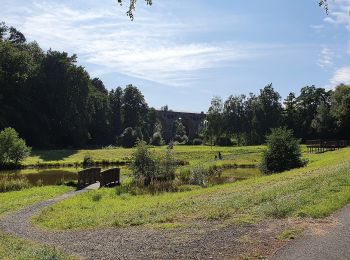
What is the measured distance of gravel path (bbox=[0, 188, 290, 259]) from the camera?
35.8ft

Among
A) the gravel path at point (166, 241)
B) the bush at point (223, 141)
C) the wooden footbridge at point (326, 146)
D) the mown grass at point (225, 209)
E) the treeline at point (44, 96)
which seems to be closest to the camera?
the gravel path at point (166, 241)

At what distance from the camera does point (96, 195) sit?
87.1ft

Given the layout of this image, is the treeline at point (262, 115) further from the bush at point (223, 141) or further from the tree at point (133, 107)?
the tree at point (133, 107)

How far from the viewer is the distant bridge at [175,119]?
147 meters

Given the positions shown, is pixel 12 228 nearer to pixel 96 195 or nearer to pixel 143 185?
pixel 96 195

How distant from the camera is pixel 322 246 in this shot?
1095 cm

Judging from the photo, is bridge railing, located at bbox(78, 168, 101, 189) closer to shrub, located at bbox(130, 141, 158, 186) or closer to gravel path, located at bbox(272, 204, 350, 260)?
shrub, located at bbox(130, 141, 158, 186)

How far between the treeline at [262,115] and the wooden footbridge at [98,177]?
7472 cm

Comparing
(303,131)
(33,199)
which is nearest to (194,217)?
(33,199)

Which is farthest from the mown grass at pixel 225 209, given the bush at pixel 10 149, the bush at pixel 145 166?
the bush at pixel 10 149

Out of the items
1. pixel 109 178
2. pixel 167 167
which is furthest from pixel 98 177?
pixel 167 167

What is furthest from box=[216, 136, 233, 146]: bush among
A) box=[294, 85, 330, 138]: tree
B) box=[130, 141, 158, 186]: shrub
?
box=[130, 141, 158, 186]: shrub

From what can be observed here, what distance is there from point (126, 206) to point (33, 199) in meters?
7.41

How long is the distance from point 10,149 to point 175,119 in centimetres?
10171
